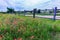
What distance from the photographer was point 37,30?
9.40 meters

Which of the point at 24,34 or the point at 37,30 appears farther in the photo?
the point at 37,30

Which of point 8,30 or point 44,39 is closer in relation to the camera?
point 44,39

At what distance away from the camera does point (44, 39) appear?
27.1 feet

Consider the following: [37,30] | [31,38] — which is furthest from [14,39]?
[37,30]

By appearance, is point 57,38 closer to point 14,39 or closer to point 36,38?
point 36,38

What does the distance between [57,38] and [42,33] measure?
0.63 m

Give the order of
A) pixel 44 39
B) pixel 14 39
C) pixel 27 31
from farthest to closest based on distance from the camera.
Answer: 1. pixel 27 31
2. pixel 44 39
3. pixel 14 39

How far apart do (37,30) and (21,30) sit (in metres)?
0.89

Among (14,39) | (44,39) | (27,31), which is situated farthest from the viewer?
(27,31)

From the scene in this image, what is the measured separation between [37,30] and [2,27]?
57.0 inches

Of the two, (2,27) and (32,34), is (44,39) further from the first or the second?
(2,27)

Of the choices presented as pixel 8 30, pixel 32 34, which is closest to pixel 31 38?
pixel 32 34

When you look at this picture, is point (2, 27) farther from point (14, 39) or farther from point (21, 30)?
point (14, 39)

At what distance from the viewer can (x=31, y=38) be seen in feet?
25.8
